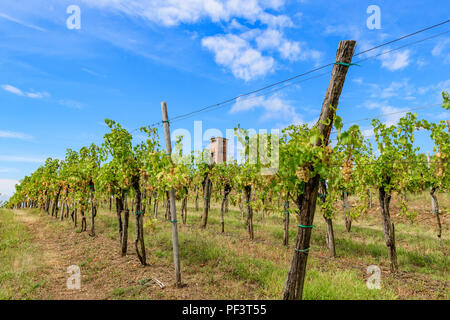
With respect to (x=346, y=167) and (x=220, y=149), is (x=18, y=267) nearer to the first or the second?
(x=346, y=167)

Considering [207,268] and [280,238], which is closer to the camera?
[207,268]

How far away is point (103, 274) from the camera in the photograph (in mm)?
7605

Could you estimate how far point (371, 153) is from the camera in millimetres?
8656

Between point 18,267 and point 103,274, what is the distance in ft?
10.5

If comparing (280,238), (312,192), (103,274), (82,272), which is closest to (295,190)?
(312,192)

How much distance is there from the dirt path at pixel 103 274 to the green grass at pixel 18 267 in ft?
0.91

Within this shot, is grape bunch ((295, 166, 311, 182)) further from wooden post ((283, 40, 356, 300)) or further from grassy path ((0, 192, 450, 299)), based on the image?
grassy path ((0, 192, 450, 299))

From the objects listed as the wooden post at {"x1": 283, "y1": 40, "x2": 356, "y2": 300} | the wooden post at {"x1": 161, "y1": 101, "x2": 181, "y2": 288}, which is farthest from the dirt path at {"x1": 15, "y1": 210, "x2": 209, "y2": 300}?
the wooden post at {"x1": 283, "y1": 40, "x2": 356, "y2": 300}

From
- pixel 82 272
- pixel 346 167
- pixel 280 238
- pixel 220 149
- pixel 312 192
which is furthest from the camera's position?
pixel 220 149

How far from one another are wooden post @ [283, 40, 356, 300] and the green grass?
20.7 ft

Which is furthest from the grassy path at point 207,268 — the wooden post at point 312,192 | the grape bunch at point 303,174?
the grape bunch at point 303,174

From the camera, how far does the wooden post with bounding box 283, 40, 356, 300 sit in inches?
176
